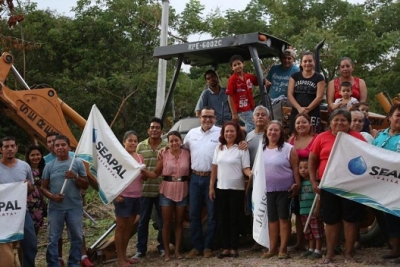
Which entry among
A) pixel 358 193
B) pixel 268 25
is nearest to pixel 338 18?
pixel 268 25

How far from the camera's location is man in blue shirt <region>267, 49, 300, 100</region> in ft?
25.4

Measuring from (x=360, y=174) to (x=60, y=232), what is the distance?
327cm

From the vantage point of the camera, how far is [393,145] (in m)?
6.11

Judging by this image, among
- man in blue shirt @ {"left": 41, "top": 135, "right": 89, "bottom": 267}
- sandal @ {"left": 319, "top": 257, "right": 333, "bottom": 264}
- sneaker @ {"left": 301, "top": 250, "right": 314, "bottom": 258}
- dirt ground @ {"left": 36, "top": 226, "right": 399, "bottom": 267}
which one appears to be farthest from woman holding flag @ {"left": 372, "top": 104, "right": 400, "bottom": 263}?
man in blue shirt @ {"left": 41, "top": 135, "right": 89, "bottom": 267}

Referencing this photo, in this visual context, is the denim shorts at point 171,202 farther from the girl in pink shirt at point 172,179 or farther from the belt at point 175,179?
the belt at point 175,179

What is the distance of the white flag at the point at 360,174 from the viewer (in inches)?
236

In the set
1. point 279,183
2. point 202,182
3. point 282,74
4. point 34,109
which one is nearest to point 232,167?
point 202,182

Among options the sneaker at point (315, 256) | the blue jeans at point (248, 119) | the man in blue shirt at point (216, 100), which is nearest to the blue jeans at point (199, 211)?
the blue jeans at point (248, 119)

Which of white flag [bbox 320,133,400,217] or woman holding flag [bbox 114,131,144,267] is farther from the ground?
white flag [bbox 320,133,400,217]

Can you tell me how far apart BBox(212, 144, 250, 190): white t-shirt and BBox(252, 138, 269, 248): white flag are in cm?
30

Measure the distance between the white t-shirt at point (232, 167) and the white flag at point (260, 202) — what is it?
297 millimetres

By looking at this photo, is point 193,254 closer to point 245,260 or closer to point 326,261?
point 245,260

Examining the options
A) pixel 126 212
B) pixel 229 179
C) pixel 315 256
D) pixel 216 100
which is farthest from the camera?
pixel 216 100

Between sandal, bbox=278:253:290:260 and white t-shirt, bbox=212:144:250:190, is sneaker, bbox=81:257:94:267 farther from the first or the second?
Answer: sandal, bbox=278:253:290:260
